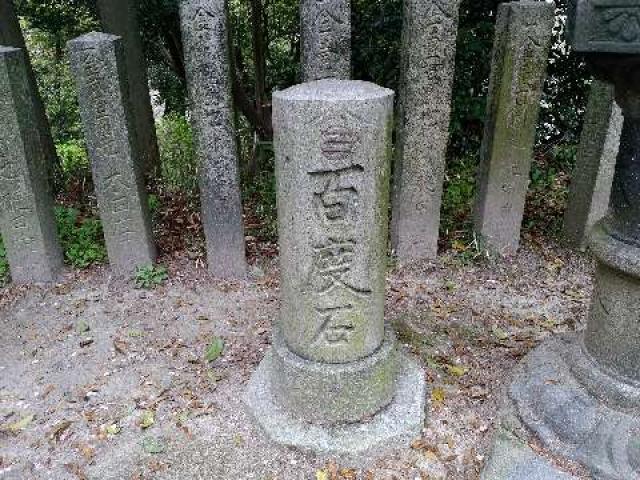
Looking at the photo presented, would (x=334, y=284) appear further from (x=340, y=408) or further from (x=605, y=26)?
(x=605, y=26)

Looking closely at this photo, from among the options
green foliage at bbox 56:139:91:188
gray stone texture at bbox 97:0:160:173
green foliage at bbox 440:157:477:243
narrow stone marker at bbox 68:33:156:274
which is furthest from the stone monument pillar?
green foliage at bbox 56:139:91:188

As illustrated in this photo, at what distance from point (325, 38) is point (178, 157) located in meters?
3.23

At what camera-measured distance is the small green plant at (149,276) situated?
5051mm

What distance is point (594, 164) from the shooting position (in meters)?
5.00

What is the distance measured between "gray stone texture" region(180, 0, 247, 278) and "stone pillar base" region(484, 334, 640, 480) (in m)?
2.61

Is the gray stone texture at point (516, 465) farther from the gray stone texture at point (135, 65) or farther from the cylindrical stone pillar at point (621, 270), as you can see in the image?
the gray stone texture at point (135, 65)

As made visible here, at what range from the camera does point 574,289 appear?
495 cm

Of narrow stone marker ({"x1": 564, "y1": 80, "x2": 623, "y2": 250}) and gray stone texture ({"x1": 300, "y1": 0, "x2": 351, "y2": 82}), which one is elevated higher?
gray stone texture ({"x1": 300, "y1": 0, "x2": 351, "y2": 82})

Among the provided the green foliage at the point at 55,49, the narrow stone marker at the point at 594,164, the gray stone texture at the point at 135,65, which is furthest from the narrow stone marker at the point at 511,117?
the green foliage at the point at 55,49

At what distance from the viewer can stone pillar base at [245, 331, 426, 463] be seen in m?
3.21

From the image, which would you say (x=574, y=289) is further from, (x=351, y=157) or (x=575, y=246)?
(x=351, y=157)

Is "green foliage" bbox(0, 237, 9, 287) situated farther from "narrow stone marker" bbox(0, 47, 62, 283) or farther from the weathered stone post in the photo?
the weathered stone post

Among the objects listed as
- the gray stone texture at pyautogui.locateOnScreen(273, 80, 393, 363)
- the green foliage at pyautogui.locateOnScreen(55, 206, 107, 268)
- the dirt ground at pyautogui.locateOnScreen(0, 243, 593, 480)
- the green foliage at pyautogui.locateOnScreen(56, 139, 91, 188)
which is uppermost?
the gray stone texture at pyautogui.locateOnScreen(273, 80, 393, 363)

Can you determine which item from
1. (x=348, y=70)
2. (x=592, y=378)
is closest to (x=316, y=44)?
(x=348, y=70)
